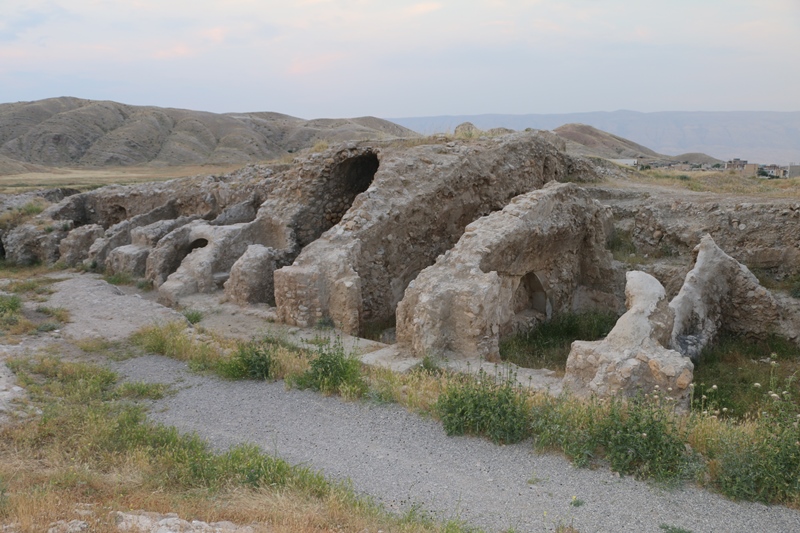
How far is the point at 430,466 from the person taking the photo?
5.06 m

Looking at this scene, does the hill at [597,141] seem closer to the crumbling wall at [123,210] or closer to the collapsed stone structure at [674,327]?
the crumbling wall at [123,210]

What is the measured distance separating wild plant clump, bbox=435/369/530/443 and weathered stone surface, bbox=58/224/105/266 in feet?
46.7

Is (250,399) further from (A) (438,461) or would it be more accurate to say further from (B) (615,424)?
(B) (615,424)

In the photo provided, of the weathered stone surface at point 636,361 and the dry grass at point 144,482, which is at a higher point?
the weathered stone surface at point 636,361

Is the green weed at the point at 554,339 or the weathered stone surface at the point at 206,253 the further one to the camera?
the weathered stone surface at the point at 206,253

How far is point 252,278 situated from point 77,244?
8.34 meters

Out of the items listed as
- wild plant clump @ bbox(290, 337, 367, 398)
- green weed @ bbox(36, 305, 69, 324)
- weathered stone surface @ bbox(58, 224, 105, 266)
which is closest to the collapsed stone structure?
wild plant clump @ bbox(290, 337, 367, 398)

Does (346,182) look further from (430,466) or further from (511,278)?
(430,466)

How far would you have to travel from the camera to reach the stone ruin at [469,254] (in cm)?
823

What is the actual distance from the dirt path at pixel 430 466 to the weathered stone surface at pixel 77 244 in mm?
10703

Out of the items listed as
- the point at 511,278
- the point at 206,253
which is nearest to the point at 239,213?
the point at 206,253

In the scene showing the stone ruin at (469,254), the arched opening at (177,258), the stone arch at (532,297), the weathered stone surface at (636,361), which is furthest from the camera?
the arched opening at (177,258)

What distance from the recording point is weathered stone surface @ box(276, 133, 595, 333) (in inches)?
391

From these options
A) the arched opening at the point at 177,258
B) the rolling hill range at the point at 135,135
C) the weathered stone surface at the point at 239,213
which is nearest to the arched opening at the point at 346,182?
the weathered stone surface at the point at 239,213
